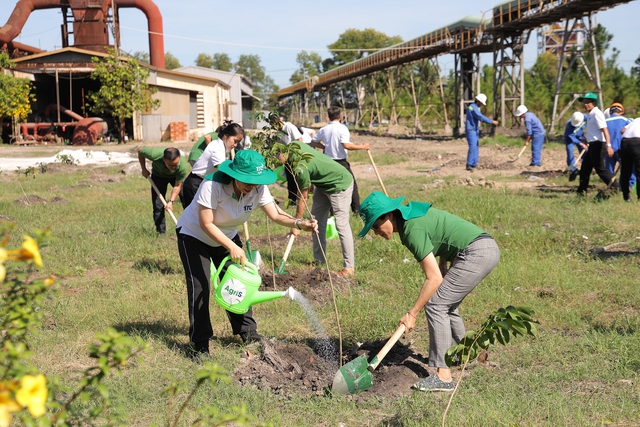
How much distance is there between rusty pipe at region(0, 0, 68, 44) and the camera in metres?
31.4

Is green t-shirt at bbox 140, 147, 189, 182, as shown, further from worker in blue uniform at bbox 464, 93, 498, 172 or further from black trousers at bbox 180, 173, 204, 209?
worker in blue uniform at bbox 464, 93, 498, 172

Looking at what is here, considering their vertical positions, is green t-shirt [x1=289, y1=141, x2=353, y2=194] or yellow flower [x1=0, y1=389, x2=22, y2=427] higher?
green t-shirt [x1=289, y1=141, x2=353, y2=194]

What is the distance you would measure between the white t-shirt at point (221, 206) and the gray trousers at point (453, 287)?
1349mm

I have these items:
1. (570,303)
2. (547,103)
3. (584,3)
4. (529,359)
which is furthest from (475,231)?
(547,103)

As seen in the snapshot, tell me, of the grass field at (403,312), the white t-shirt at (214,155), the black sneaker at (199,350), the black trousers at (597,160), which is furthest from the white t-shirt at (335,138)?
the black sneaker at (199,350)

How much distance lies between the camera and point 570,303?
5.37 metres

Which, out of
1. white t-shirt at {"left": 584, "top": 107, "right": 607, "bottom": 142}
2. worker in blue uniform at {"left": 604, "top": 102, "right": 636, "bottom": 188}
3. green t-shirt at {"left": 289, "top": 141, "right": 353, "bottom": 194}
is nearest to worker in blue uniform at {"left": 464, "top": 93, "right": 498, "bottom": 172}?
worker in blue uniform at {"left": 604, "top": 102, "right": 636, "bottom": 188}

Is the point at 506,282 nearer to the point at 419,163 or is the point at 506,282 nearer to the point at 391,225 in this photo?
the point at 391,225

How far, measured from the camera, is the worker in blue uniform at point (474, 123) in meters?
15.5

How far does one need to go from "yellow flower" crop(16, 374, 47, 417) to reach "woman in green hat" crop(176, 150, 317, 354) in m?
2.83

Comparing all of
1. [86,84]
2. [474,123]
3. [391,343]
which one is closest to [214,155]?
[391,343]

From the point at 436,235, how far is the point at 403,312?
1.57 metres

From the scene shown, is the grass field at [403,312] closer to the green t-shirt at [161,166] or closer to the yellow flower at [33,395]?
the yellow flower at [33,395]

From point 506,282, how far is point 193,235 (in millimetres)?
3023
